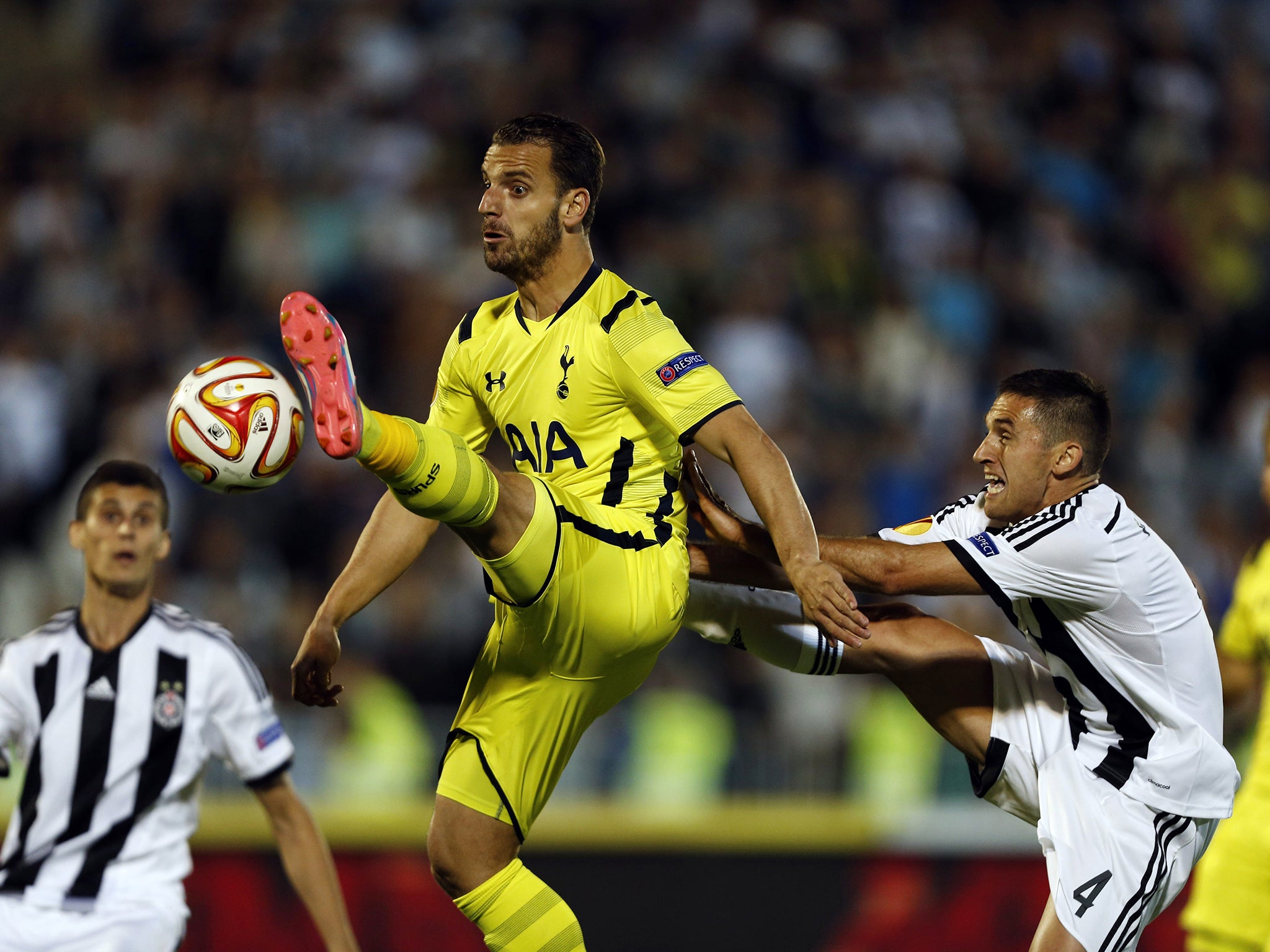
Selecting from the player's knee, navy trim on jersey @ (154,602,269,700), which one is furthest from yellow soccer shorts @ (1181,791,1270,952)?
navy trim on jersey @ (154,602,269,700)

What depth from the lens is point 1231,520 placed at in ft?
29.7

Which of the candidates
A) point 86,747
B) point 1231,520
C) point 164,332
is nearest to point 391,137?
point 164,332

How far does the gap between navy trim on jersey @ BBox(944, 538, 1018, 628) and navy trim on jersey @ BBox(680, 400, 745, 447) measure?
2.22ft

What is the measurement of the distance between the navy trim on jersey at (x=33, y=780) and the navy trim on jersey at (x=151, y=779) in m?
0.15

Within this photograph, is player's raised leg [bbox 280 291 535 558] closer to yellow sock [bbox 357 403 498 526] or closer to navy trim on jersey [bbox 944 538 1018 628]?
yellow sock [bbox 357 403 498 526]

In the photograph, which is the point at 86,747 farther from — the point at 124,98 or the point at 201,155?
the point at 124,98

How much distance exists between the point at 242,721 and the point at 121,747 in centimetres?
32

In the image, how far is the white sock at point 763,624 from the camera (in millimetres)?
4523

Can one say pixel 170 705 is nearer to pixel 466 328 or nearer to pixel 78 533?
pixel 78 533

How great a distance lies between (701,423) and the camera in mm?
3924

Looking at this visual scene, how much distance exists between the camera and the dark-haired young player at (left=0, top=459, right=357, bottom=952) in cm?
415

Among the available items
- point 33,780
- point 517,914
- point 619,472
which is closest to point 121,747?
point 33,780

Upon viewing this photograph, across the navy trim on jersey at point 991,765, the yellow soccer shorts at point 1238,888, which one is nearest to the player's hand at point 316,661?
the navy trim on jersey at point 991,765

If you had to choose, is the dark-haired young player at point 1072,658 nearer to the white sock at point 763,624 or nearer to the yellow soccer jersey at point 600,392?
the white sock at point 763,624
